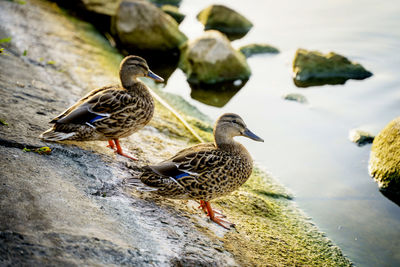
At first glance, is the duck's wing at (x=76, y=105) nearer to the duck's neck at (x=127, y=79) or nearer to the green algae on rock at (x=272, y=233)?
the duck's neck at (x=127, y=79)

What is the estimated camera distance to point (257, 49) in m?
9.28

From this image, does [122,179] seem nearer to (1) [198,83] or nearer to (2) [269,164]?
(2) [269,164]

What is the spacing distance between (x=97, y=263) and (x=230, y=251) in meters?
1.18

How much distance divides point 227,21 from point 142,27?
9.18 feet

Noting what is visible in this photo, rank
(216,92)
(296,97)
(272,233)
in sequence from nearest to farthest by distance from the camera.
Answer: (272,233)
(296,97)
(216,92)

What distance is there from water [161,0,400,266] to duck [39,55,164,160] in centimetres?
218

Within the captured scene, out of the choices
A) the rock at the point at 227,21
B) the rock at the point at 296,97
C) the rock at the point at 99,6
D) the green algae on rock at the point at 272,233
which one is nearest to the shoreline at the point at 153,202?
the green algae on rock at the point at 272,233

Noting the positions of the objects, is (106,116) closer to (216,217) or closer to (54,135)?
(54,135)

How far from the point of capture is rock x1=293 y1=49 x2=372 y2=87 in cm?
794

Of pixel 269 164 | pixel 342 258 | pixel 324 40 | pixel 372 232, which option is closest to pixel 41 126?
pixel 269 164

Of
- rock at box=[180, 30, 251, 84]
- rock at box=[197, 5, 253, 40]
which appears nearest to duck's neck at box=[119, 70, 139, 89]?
rock at box=[180, 30, 251, 84]

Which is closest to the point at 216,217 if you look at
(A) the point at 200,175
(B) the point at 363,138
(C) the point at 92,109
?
(A) the point at 200,175

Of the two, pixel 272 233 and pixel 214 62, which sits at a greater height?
pixel 214 62

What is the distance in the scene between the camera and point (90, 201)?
329cm
